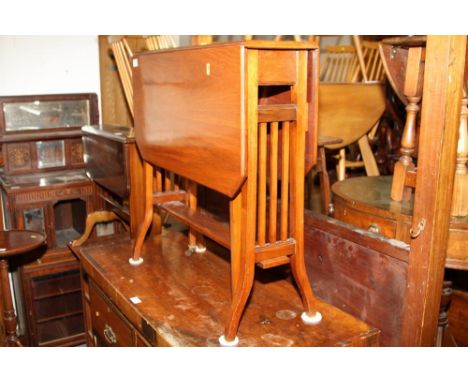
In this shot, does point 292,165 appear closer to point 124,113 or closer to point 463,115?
point 463,115

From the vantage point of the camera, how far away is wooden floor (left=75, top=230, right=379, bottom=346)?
152 centimetres

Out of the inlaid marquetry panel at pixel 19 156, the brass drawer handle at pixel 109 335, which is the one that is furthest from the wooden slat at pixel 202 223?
the inlaid marquetry panel at pixel 19 156

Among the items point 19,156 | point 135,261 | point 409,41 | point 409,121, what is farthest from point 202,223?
point 19,156

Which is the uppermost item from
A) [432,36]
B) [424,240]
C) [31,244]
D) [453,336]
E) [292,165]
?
[432,36]

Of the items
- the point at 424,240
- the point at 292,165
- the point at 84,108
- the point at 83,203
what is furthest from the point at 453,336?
the point at 84,108

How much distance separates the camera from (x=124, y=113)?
361 centimetres

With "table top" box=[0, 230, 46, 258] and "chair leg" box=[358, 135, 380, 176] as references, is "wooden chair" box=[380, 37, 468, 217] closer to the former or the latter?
"chair leg" box=[358, 135, 380, 176]

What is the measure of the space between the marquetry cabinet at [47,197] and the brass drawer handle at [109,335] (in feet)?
3.37

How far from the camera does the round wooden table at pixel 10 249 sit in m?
2.64

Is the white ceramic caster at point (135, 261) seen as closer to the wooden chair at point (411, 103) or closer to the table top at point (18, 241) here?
the table top at point (18, 241)

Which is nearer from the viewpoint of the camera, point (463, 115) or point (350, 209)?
point (463, 115)

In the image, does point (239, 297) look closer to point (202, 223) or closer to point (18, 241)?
point (202, 223)

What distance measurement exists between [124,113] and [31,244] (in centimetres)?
129

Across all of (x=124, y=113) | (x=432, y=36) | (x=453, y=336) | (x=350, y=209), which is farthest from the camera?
(x=124, y=113)
